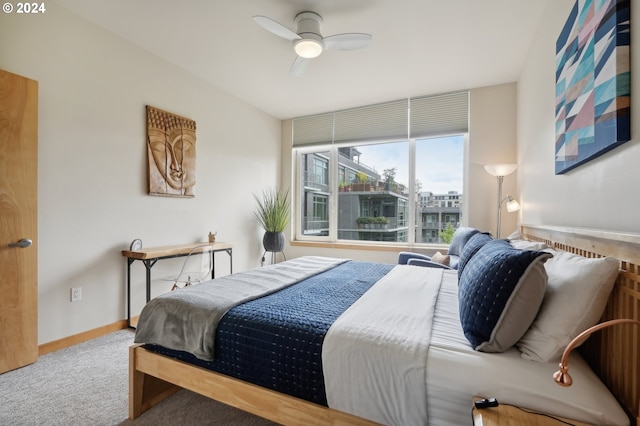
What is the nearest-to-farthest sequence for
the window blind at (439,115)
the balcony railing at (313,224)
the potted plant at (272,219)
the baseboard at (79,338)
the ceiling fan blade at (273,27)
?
1. the ceiling fan blade at (273,27)
2. the baseboard at (79,338)
3. the window blind at (439,115)
4. the potted plant at (272,219)
5. the balcony railing at (313,224)

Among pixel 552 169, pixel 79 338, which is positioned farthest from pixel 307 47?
pixel 79 338

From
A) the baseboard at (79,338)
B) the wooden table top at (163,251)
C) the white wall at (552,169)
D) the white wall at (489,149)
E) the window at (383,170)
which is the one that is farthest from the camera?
the window at (383,170)

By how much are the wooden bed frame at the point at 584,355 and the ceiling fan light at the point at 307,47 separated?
7.10 ft

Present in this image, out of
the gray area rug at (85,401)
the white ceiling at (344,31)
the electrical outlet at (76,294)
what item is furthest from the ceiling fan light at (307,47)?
the electrical outlet at (76,294)

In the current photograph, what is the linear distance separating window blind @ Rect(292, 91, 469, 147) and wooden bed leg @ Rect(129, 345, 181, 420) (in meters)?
3.83

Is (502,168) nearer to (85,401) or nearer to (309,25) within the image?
(309,25)

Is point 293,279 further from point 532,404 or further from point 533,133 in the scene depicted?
point 533,133

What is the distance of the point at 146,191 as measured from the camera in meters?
2.98

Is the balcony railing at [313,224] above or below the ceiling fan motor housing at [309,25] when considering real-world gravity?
below

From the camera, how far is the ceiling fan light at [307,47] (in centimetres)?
238

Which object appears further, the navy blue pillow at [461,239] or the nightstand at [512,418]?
the navy blue pillow at [461,239]

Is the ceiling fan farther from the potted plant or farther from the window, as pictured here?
the potted plant

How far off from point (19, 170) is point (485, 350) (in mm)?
2998

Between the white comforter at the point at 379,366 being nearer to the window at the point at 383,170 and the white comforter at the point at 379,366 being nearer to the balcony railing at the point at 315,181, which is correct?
the window at the point at 383,170
